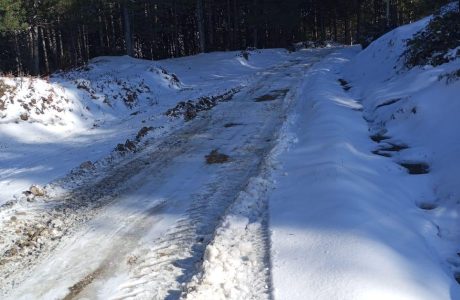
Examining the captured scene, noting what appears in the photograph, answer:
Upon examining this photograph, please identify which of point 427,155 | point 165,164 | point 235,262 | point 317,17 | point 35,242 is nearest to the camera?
point 235,262

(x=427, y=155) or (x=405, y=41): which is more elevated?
(x=405, y=41)

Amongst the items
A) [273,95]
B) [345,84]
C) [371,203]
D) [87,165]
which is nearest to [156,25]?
[345,84]

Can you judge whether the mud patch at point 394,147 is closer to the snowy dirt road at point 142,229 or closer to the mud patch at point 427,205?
the snowy dirt road at point 142,229

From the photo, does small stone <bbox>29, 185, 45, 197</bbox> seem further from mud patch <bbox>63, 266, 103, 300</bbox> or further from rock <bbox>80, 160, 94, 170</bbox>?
mud patch <bbox>63, 266, 103, 300</bbox>

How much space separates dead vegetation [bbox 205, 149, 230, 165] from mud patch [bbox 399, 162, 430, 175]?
2.85m

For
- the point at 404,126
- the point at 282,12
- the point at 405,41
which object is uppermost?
the point at 282,12

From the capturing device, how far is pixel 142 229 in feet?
18.0

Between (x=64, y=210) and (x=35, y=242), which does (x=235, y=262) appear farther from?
(x=64, y=210)

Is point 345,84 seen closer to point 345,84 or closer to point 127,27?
point 345,84

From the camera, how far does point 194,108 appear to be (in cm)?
1315

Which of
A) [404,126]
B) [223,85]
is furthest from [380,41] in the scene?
[404,126]

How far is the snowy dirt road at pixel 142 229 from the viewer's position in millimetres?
Result: 4297

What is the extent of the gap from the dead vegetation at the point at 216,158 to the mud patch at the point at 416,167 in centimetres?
285

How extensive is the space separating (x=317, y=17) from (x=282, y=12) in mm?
14204
